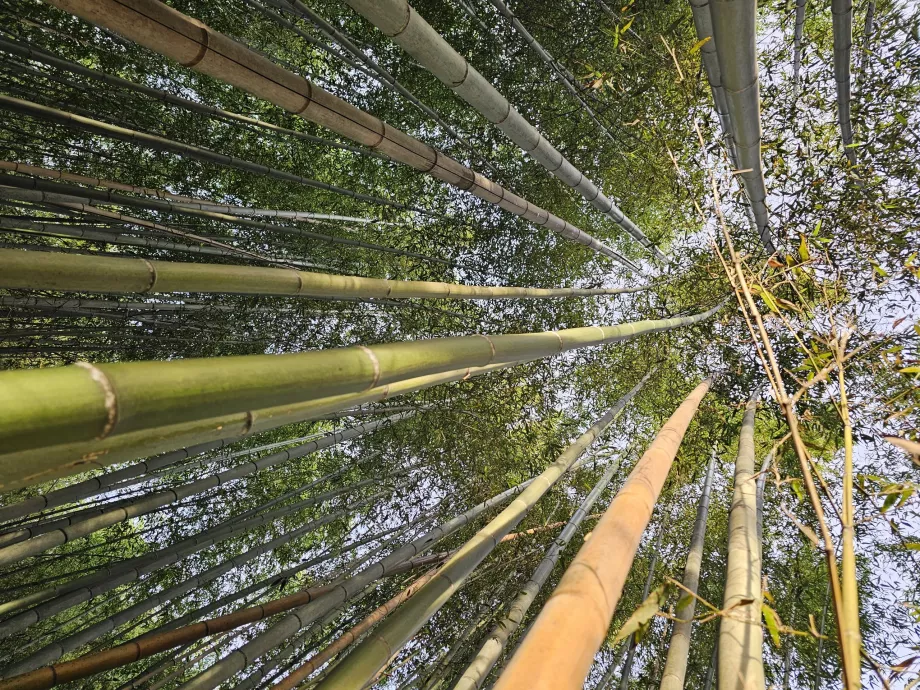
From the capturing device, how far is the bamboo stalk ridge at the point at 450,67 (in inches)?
63.9

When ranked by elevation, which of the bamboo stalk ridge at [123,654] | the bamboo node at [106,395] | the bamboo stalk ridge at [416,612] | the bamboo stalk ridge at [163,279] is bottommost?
the bamboo stalk ridge at [123,654]

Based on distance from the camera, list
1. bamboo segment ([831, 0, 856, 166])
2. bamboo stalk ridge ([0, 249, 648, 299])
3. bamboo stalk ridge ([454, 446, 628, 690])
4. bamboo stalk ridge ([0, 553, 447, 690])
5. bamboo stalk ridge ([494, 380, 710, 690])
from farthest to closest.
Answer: bamboo stalk ridge ([454, 446, 628, 690]) → bamboo segment ([831, 0, 856, 166]) → bamboo stalk ridge ([0, 553, 447, 690]) → bamboo stalk ridge ([0, 249, 648, 299]) → bamboo stalk ridge ([494, 380, 710, 690])

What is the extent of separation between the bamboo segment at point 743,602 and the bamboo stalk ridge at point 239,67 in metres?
1.75

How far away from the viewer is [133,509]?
333cm

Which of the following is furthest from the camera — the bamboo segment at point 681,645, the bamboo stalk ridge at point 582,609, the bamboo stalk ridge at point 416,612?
the bamboo segment at point 681,645

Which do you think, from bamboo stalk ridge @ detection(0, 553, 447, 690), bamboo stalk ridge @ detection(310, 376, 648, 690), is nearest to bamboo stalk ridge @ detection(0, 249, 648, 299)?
bamboo stalk ridge @ detection(310, 376, 648, 690)

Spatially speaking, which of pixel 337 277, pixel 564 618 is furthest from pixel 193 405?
pixel 337 277

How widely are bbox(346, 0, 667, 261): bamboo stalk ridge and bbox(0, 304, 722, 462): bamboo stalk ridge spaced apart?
1093mm

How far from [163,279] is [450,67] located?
1230 millimetres

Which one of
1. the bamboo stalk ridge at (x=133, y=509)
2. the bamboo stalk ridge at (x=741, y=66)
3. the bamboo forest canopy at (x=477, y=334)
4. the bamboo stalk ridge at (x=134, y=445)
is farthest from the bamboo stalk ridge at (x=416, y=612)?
the bamboo stalk ridge at (x=133, y=509)

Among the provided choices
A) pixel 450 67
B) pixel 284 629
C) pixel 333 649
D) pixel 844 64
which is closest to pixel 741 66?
pixel 450 67

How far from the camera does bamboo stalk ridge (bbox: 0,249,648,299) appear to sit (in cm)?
129

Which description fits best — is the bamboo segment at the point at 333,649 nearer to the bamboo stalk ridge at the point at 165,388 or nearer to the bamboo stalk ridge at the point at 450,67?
the bamboo stalk ridge at the point at 165,388

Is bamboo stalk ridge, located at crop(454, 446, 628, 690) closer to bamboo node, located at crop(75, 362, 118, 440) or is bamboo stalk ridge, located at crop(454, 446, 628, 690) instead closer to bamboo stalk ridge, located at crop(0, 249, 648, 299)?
bamboo stalk ridge, located at crop(0, 249, 648, 299)
